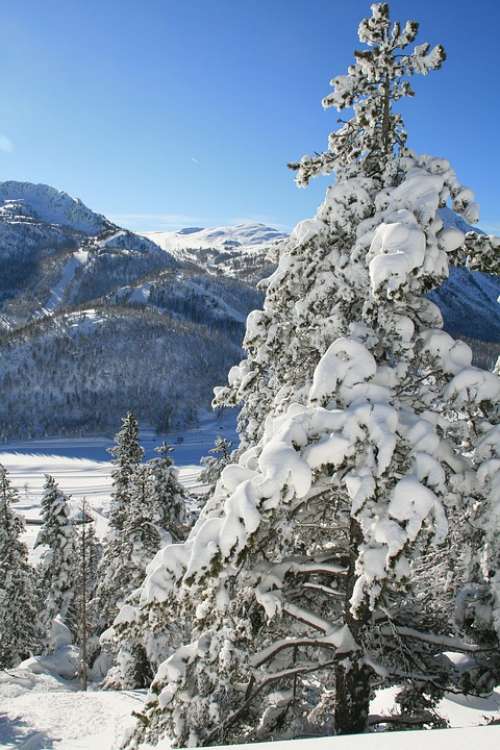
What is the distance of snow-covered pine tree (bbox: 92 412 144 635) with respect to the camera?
2388 centimetres

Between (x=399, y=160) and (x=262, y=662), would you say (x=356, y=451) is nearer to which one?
(x=262, y=662)

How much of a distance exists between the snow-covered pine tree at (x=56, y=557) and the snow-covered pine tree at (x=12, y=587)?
10.2 feet

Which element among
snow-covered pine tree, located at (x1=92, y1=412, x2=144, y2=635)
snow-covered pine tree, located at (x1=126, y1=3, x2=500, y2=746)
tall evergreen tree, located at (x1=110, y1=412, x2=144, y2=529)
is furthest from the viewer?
tall evergreen tree, located at (x1=110, y1=412, x2=144, y2=529)

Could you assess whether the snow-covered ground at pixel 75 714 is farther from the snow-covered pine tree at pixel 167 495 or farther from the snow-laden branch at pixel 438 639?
the snow-covered pine tree at pixel 167 495

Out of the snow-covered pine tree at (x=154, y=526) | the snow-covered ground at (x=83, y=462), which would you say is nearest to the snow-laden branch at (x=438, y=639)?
the snow-covered pine tree at (x=154, y=526)

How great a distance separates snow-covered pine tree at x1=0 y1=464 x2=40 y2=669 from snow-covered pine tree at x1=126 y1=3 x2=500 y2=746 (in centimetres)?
2690

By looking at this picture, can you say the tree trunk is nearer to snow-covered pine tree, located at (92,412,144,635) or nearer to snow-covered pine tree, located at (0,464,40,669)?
snow-covered pine tree, located at (92,412,144,635)

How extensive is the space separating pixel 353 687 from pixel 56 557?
3368 cm

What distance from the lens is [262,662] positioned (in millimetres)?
6207

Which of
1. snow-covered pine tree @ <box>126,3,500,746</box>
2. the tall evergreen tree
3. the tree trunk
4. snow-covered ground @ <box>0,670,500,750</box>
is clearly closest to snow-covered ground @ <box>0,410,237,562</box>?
the tall evergreen tree

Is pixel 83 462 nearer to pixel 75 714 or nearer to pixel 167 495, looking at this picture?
pixel 167 495

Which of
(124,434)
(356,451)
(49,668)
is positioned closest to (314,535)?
(356,451)

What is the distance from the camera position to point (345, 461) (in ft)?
16.8

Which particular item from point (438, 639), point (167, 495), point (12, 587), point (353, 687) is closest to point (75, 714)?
point (167, 495)
